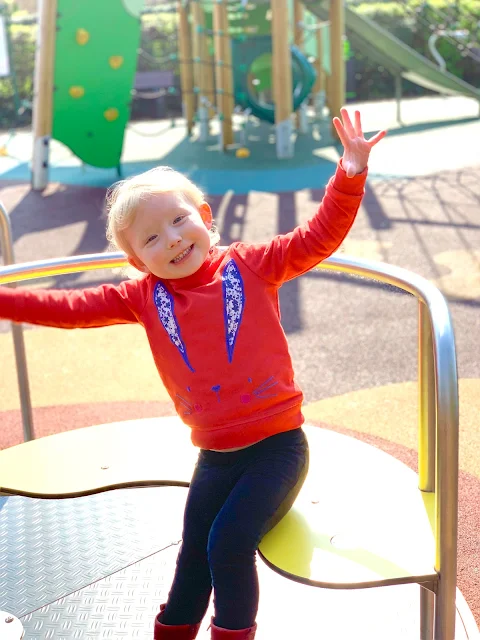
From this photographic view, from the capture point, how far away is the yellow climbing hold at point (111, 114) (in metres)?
8.07

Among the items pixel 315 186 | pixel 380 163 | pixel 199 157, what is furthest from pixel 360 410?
pixel 199 157

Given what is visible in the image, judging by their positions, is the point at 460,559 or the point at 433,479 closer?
the point at 433,479

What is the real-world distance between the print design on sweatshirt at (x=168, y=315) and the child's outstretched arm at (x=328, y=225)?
0.60 ft

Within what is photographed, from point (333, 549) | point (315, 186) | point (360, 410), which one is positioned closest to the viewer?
point (333, 549)

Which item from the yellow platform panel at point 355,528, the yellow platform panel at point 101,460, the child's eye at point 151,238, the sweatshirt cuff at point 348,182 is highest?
the sweatshirt cuff at point 348,182

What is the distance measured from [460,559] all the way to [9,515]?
1314mm

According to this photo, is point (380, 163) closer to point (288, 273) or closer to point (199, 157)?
point (199, 157)

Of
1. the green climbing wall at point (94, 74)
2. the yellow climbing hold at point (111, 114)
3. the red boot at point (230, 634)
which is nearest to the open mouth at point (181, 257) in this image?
the red boot at point (230, 634)

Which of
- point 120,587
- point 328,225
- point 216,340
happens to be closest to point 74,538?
point 120,587

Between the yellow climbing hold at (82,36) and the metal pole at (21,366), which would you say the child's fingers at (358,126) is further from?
the yellow climbing hold at (82,36)

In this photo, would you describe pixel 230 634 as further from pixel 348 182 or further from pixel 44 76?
pixel 44 76

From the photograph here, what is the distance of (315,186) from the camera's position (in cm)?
759

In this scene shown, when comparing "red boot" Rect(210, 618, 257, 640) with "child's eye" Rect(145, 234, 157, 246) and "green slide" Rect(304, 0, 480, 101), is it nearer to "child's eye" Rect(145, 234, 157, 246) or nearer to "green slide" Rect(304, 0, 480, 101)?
"child's eye" Rect(145, 234, 157, 246)

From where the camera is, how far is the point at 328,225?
1669 millimetres
